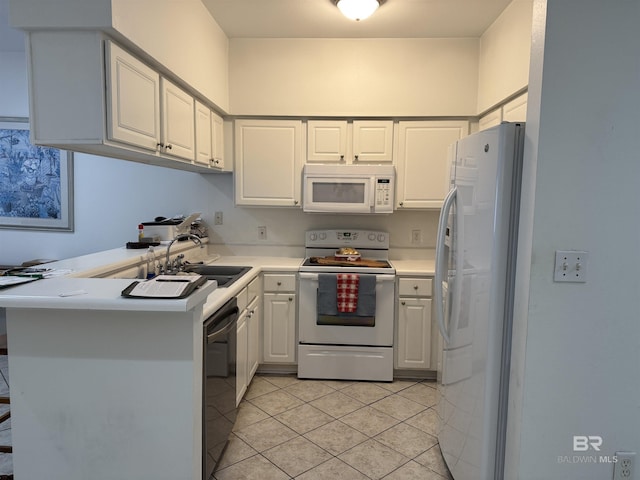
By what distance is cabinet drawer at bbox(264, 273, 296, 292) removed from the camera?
3172 millimetres

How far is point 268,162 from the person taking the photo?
3.35 m

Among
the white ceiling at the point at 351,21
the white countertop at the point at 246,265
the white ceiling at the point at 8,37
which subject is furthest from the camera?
the white ceiling at the point at 8,37

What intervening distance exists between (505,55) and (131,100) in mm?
2242

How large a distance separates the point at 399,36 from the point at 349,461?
9.59 feet

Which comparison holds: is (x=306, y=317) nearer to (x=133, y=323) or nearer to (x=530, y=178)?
(x=133, y=323)

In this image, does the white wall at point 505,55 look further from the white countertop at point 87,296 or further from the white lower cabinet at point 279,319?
the white countertop at point 87,296

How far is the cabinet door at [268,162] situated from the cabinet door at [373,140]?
1.51 ft

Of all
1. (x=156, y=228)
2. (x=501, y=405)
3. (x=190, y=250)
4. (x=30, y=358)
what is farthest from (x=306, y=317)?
(x=30, y=358)

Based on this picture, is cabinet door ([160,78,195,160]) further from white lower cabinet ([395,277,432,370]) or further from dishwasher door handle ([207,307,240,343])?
white lower cabinet ([395,277,432,370])

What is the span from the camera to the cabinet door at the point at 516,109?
239cm

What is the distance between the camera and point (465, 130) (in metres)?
3.25

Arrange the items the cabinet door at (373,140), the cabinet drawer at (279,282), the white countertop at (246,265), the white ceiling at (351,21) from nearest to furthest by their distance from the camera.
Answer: the white countertop at (246,265) < the white ceiling at (351,21) < the cabinet drawer at (279,282) < the cabinet door at (373,140)

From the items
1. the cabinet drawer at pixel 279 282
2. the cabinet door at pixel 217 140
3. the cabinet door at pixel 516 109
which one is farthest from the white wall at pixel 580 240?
the cabinet door at pixel 217 140

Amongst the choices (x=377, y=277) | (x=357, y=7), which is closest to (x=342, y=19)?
(x=357, y=7)
